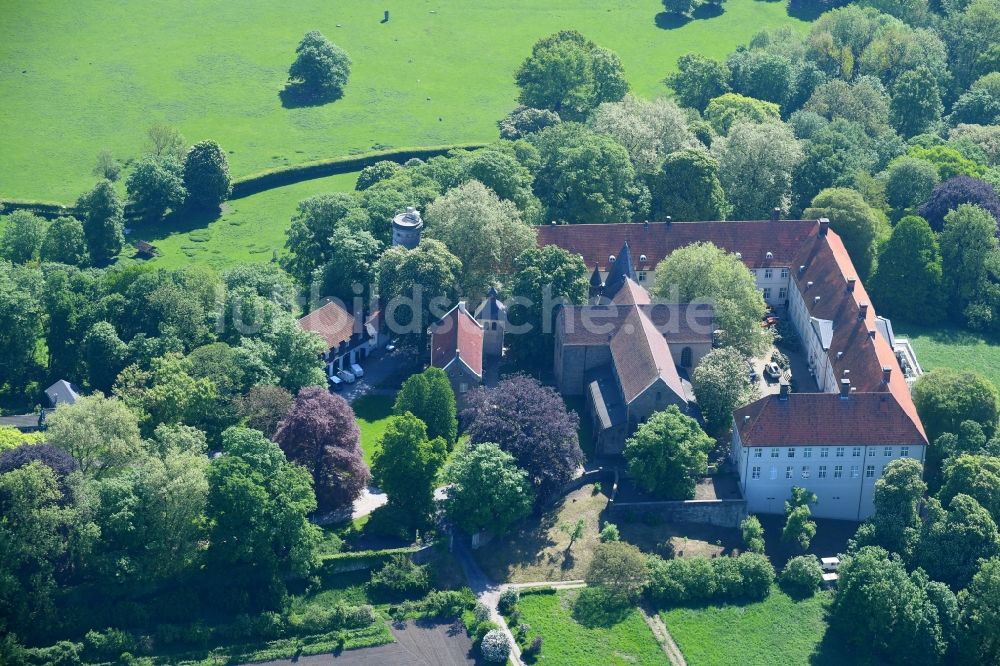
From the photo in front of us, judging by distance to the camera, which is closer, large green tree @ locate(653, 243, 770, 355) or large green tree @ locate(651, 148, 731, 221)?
large green tree @ locate(653, 243, 770, 355)

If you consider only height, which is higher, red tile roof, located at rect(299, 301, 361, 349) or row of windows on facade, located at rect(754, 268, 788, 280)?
row of windows on facade, located at rect(754, 268, 788, 280)

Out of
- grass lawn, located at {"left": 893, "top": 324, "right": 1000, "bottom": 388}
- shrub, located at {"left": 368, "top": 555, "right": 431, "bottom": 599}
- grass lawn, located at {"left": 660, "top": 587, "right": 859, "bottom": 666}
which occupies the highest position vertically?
grass lawn, located at {"left": 893, "top": 324, "right": 1000, "bottom": 388}

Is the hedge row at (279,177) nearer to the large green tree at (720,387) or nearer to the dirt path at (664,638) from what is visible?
the large green tree at (720,387)

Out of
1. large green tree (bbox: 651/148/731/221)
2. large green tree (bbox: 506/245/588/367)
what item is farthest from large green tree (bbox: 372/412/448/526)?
large green tree (bbox: 651/148/731/221)

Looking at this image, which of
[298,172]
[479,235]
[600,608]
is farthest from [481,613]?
[298,172]

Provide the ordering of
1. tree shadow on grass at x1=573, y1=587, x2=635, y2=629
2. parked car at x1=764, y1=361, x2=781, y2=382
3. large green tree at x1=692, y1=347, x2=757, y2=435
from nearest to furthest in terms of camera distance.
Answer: tree shadow on grass at x1=573, y1=587, x2=635, y2=629 < large green tree at x1=692, y1=347, x2=757, y2=435 < parked car at x1=764, y1=361, x2=781, y2=382

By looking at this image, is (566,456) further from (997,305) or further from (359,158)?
(359,158)

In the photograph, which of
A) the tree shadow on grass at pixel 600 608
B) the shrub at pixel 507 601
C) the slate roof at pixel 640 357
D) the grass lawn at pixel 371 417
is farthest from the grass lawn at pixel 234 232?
the tree shadow on grass at pixel 600 608

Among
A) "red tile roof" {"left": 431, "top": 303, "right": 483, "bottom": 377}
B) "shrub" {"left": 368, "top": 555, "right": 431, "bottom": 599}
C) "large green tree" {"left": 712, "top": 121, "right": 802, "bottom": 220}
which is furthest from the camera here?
"large green tree" {"left": 712, "top": 121, "right": 802, "bottom": 220}

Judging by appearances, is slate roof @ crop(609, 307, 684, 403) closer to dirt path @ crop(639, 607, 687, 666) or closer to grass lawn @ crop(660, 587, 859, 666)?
grass lawn @ crop(660, 587, 859, 666)
